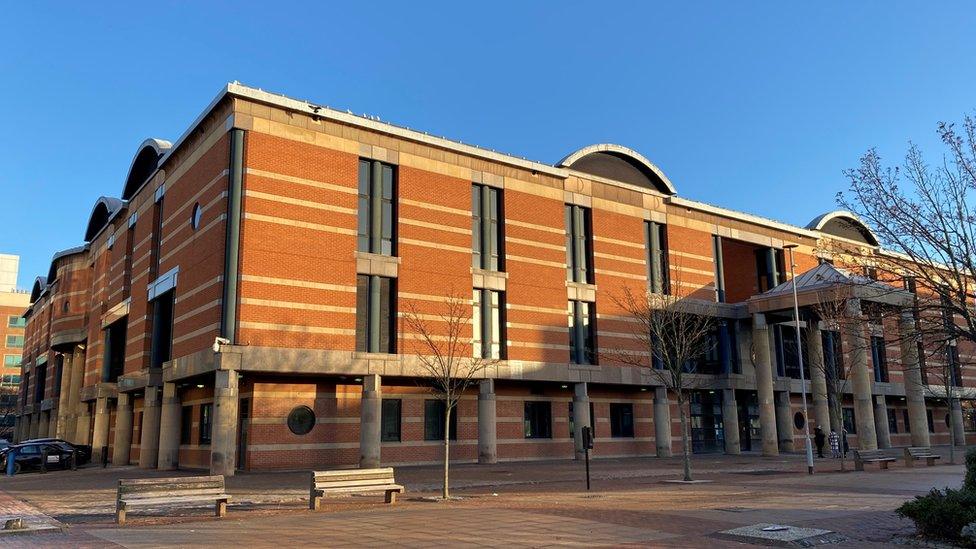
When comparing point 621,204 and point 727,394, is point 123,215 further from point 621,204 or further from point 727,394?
point 727,394

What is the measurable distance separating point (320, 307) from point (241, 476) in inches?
274

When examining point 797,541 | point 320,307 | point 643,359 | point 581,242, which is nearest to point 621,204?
point 581,242

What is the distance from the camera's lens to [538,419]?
120 feet

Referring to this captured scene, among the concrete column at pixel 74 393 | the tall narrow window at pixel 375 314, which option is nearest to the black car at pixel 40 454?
the tall narrow window at pixel 375 314

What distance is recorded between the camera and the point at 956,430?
2224 inches

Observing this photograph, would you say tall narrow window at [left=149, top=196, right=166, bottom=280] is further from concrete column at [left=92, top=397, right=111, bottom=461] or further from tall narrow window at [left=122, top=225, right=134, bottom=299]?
concrete column at [left=92, top=397, right=111, bottom=461]

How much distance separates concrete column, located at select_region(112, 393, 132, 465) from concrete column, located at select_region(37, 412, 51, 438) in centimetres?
2989

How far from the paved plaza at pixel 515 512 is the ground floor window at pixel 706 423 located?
58.2ft

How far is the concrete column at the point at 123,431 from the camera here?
39188mm

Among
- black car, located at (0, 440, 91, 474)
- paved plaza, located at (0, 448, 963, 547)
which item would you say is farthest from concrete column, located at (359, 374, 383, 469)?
black car, located at (0, 440, 91, 474)

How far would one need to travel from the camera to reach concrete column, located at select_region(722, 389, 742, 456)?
42.0m

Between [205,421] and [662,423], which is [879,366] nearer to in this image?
[662,423]

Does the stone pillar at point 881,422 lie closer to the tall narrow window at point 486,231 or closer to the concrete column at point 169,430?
the tall narrow window at point 486,231

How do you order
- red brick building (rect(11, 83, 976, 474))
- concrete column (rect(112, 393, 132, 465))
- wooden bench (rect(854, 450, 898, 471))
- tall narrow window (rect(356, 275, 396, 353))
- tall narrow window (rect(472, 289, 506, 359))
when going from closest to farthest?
wooden bench (rect(854, 450, 898, 471)) → red brick building (rect(11, 83, 976, 474)) → tall narrow window (rect(356, 275, 396, 353)) → tall narrow window (rect(472, 289, 506, 359)) → concrete column (rect(112, 393, 132, 465))
